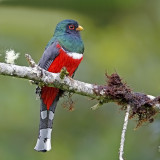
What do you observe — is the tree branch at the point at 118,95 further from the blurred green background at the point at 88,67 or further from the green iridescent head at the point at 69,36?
the blurred green background at the point at 88,67

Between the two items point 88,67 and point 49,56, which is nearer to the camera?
point 49,56

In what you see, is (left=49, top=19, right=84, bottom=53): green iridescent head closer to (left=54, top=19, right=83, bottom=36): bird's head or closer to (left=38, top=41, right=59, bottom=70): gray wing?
(left=54, top=19, right=83, bottom=36): bird's head

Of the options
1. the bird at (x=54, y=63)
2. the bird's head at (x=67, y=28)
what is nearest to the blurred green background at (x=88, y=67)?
the bird's head at (x=67, y=28)

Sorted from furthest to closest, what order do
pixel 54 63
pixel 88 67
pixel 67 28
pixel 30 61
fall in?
1. pixel 88 67
2. pixel 67 28
3. pixel 54 63
4. pixel 30 61

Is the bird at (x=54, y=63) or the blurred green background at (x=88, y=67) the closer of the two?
the bird at (x=54, y=63)

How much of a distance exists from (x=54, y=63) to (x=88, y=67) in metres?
2.51

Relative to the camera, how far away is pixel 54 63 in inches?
267

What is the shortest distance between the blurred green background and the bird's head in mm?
1174

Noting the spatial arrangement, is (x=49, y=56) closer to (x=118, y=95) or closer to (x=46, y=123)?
(x=46, y=123)

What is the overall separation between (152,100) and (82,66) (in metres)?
3.27

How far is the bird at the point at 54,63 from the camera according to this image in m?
6.79

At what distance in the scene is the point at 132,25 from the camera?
945 cm

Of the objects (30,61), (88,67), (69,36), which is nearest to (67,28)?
(69,36)

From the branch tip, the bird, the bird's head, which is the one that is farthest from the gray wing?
the branch tip
